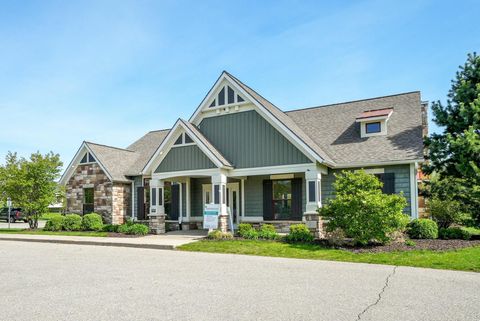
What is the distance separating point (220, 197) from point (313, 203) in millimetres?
4170

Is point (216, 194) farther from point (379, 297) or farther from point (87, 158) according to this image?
point (379, 297)

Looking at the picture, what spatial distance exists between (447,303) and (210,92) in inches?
588

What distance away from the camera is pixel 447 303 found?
637 centimetres

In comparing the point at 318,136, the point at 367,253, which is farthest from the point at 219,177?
the point at 367,253

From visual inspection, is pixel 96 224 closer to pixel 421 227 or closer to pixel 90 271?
pixel 90 271

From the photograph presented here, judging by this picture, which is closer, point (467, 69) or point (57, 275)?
point (57, 275)

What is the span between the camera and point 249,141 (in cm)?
1819

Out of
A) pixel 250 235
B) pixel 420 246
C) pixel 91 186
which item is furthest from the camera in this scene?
pixel 91 186

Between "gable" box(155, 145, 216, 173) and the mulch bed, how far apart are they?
773 cm

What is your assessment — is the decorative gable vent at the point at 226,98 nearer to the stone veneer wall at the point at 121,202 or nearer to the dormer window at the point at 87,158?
the stone veneer wall at the point at 121,202

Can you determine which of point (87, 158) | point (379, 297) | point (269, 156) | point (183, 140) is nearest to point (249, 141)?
point (269, 156)

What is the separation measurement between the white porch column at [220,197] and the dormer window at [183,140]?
7.33ft

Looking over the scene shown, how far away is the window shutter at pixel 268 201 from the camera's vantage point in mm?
18672

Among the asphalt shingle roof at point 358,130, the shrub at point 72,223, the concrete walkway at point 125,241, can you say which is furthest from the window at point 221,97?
the shrub at point 72,223
